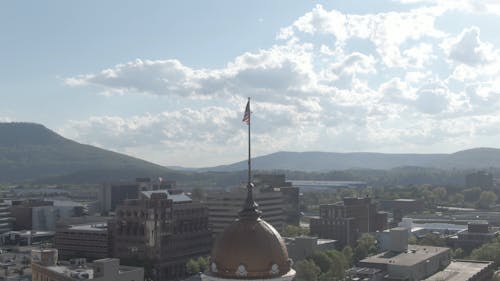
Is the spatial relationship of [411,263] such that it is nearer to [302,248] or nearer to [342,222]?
[302,248]

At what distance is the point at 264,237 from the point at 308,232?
541ft

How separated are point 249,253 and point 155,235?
123m

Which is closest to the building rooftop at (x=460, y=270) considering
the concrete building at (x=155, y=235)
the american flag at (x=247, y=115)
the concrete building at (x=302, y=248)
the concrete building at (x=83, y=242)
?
the concrete building at (x=302, y=248)

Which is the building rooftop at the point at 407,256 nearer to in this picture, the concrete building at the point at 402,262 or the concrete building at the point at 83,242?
the concrete building at the point at 402,262

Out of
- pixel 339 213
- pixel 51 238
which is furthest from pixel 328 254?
pixel 51 238

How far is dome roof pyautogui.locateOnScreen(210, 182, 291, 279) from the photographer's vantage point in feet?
62.1

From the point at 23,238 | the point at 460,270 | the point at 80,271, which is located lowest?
the point at 23,238

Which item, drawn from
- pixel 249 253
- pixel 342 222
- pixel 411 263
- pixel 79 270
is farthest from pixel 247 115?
pixel 342 222

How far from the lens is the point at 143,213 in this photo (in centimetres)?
14138

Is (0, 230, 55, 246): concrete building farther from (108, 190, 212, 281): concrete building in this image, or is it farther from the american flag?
the american flag

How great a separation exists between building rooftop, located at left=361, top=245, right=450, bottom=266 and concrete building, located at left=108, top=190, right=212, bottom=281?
42086mm

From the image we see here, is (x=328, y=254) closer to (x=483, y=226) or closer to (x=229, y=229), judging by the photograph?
(x=483, y=226)

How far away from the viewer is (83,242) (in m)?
154

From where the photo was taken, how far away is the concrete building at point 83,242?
150m
